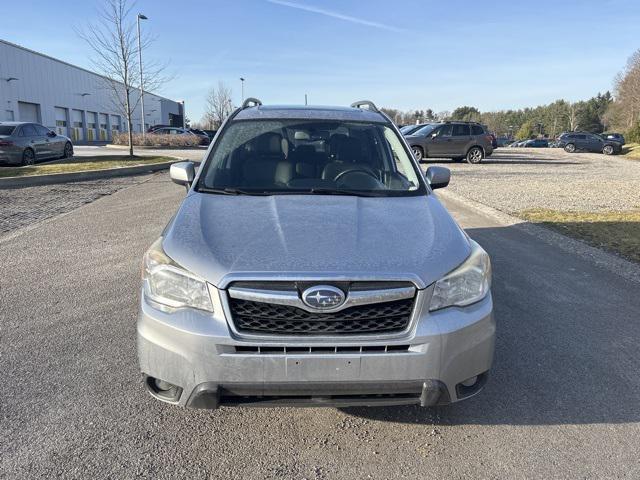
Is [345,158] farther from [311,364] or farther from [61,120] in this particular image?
[61,120]

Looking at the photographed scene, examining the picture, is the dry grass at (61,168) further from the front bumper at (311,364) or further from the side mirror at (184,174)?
the front bumper at (311,364)

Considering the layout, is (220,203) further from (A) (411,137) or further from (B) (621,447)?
(A) (411,137)

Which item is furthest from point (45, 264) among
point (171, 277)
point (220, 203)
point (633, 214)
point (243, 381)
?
point (633, 214)

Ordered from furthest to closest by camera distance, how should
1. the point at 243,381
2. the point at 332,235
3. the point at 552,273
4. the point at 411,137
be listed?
the point at 411,137 < the point at 552,273 < the point at 332,235 < the point at 243,381

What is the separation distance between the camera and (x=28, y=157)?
1764cm

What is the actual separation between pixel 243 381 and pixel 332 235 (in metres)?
0.91

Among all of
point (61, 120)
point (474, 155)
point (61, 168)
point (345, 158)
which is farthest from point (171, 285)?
point (61, 120)

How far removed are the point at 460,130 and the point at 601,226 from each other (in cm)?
1443

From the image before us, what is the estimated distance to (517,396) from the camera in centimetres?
316

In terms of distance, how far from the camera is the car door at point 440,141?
852 inches

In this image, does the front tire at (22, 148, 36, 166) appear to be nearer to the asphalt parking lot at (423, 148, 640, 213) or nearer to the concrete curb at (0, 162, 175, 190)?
the concrete curb at (0, 162, 175, 190)

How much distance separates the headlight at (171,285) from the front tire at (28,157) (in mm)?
17609

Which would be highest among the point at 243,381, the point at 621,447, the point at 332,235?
the point at 332,235

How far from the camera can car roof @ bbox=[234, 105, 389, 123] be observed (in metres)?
4.37
